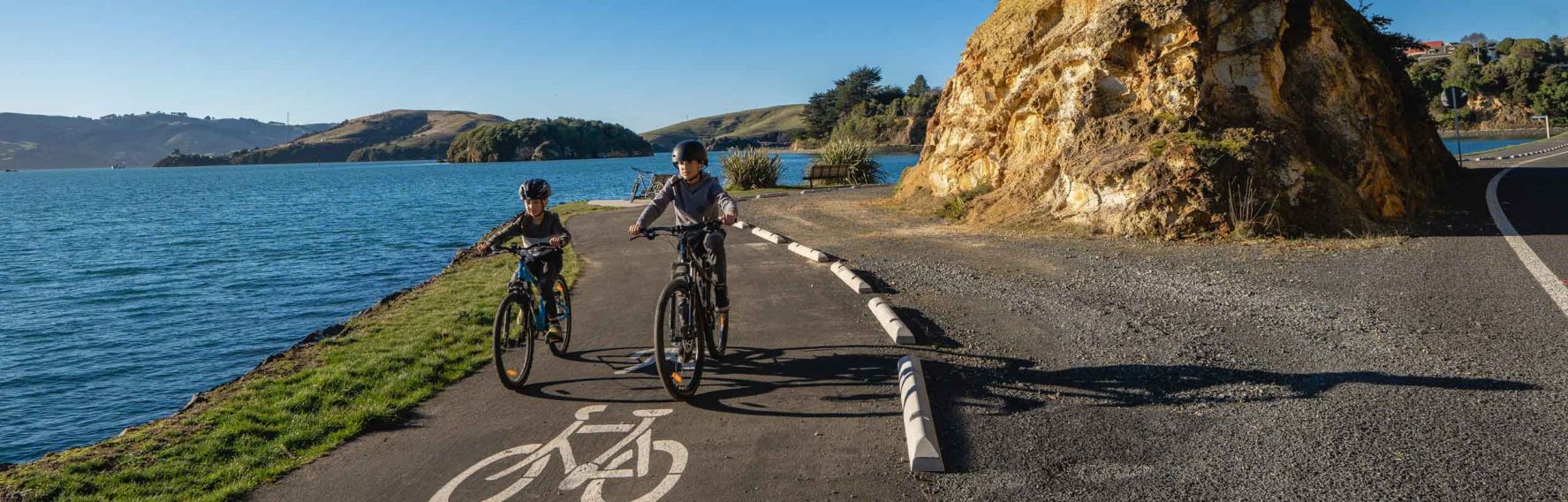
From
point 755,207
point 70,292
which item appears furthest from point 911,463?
point 70,292

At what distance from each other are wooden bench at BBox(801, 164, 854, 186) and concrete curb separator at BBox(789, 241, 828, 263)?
19.2 m

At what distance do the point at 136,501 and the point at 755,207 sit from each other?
66.8 feet

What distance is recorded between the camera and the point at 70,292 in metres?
20.3

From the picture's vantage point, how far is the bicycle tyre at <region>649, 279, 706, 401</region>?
6.22 meters

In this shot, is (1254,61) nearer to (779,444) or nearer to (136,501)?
(779,444)

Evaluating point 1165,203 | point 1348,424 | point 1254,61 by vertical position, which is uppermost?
point 1254,61

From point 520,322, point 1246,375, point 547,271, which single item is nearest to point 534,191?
point 547,271

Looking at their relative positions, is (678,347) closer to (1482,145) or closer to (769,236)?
(769,236)

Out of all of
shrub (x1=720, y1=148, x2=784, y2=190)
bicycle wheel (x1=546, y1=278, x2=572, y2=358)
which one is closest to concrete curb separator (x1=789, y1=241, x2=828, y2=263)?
bicycle wheel (x1=546, y1=278, x2=572, y2=358)

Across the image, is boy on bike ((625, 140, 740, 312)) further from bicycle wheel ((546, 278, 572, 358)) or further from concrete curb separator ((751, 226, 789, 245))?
concrete curb separator ((751, 226, 789, 245))

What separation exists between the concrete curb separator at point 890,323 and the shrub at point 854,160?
86.3 ft

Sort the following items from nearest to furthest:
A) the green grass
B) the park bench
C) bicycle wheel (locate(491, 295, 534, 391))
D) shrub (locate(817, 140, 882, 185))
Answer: the green grass, bicycle wheel (locate(491, 295, 534, 391)), the park bench, shrub (locate(817, 140, 882, 185))

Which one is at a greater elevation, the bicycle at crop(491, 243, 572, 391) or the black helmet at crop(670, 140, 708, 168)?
the black helmet at crop(670, 140, 708, 168)

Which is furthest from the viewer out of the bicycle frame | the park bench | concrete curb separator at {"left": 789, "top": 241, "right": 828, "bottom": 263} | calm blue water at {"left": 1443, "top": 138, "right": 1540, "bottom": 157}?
calm blue water at {"left": 1443, "top": 138, "right": 1540, "bottom": 157}
